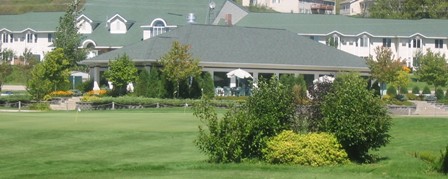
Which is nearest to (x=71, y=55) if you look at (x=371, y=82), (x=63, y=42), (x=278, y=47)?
(x=63, y=42)

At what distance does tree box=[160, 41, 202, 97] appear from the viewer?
199ft

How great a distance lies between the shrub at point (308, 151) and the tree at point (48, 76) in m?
39.8

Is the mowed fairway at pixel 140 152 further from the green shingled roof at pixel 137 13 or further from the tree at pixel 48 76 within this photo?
the green shingled roof at pixel 137 13

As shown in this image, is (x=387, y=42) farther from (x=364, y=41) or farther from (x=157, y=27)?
(x=157, y=27)

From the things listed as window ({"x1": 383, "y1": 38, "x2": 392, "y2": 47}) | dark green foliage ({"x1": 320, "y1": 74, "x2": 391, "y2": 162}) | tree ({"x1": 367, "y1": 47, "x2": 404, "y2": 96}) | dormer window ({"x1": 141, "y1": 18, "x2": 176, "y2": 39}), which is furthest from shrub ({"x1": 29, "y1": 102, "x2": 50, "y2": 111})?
window ({"x1": 383, "y1": 38, "x2": 392, "y2": 47})

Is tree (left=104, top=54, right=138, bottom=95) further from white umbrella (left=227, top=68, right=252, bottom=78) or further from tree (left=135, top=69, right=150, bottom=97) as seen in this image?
white umbrella (left=227, top=68, right=252, bottom=78)

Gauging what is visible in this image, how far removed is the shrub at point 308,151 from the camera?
21.5m

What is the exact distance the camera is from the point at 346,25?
101 metres

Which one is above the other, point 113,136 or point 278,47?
point 278,47

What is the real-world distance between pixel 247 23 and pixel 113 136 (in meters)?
67.8

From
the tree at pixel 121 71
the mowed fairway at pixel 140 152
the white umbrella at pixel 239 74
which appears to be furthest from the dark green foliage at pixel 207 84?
the mowed fairway at pixel 140 152

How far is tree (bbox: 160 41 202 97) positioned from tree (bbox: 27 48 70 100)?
7.42 meters

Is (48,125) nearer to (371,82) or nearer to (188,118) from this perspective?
(188,118)

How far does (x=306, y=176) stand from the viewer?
63.9 ft
